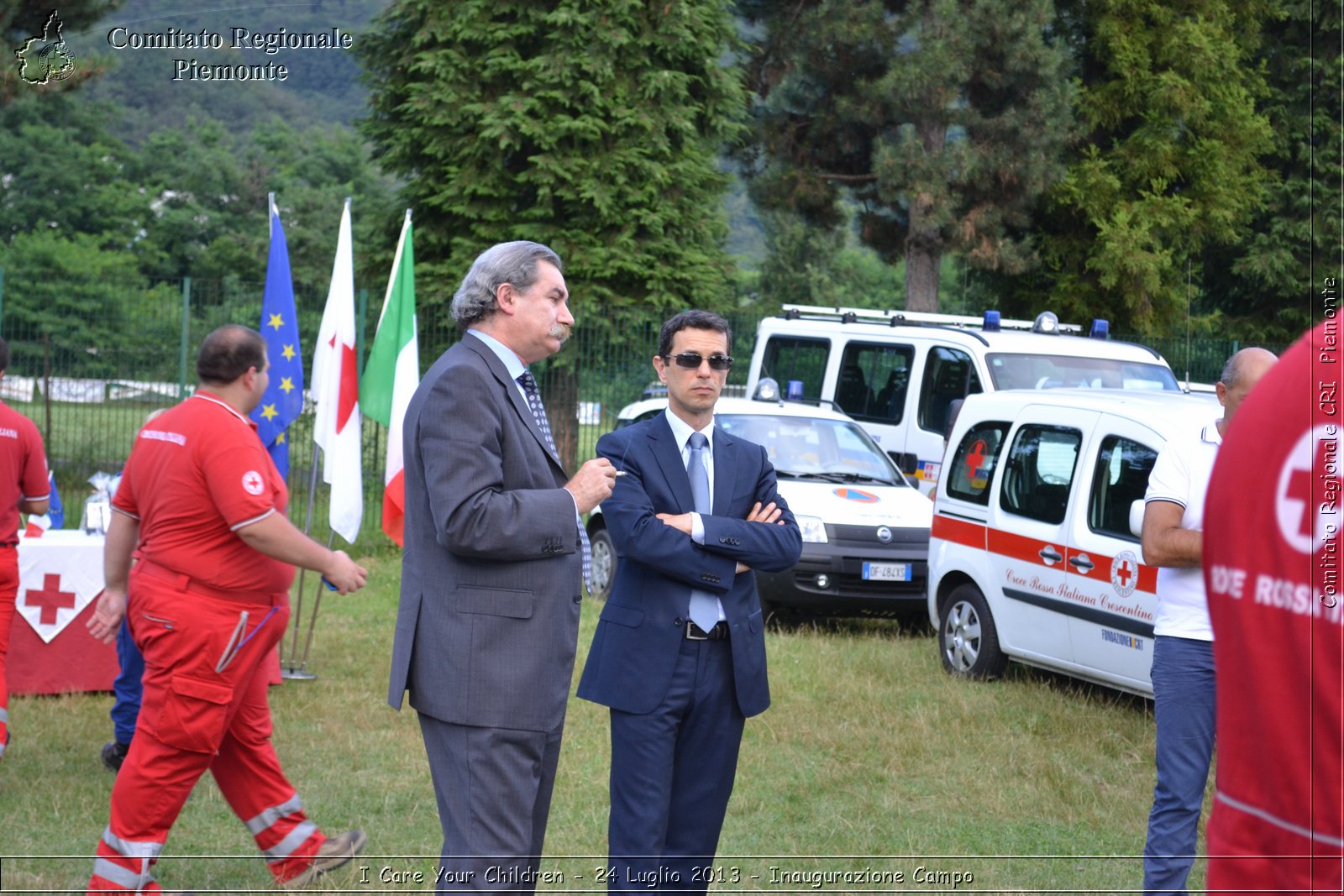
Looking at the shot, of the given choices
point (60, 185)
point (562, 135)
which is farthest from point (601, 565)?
point (60, 185)

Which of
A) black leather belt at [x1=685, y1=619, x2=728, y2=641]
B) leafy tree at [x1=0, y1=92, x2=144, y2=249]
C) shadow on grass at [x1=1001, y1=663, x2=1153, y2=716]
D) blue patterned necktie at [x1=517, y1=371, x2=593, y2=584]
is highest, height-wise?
leafy tree at [x1=0, y1=92, x2=144, y2=249]

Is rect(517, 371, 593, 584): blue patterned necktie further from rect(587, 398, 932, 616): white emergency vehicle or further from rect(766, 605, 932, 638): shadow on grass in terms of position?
rect(766, 605, 932, 638): shadow on grass

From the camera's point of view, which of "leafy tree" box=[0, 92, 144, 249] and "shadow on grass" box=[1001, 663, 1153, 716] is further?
"leafy tree" box=[0, 92, 144, 249]

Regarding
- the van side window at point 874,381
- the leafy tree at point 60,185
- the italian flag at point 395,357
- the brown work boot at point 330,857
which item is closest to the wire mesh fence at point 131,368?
the van side window at point 874,381

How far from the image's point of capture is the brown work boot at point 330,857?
493cm

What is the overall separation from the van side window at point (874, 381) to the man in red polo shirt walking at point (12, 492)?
860 centimetres

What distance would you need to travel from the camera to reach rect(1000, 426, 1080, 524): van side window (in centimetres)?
809

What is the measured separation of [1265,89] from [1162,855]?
25589mm

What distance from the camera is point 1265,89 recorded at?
26.4 metres

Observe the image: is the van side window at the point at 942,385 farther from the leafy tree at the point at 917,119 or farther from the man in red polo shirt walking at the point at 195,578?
the leafy tree at the point at 917,119

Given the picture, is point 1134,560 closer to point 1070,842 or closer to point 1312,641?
point 1070,842

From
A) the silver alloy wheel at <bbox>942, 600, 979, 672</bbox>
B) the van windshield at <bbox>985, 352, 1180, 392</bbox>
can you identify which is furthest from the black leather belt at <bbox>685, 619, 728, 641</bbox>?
the van windshield at <bbox>985, 352, 1180, 392</bbox>

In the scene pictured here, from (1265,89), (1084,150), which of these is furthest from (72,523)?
(1265,89)

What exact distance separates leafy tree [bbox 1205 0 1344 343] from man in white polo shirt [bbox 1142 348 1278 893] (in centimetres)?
2487
